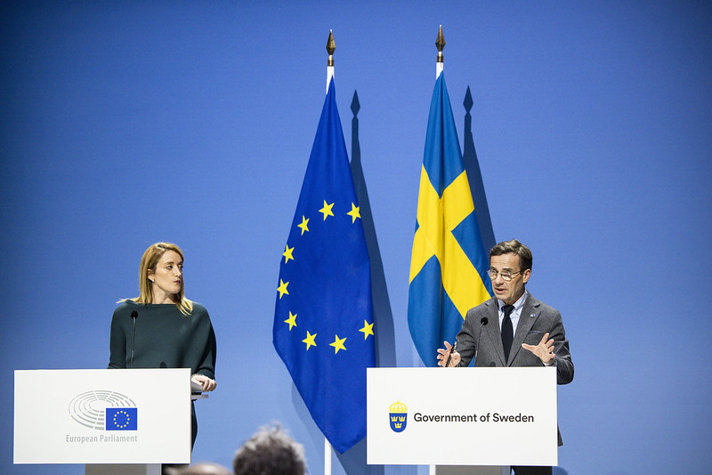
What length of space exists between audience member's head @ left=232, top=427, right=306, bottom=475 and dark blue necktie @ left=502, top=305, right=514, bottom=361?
233 cm

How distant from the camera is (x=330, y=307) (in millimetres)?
4875

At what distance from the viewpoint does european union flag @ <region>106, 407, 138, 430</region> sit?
3213 millimetres

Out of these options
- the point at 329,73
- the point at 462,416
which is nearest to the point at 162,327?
the point at 462,416

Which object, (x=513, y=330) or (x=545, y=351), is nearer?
(x=545, y=351)

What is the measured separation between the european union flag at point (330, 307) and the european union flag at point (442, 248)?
35 centimetres

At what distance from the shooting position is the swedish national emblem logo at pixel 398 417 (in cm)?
314

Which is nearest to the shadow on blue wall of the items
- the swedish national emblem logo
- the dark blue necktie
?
the dark blue necktie

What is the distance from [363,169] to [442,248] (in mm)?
870

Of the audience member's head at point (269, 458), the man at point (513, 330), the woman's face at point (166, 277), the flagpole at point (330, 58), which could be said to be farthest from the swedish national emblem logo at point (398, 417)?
the flagpole at point (330, 58)

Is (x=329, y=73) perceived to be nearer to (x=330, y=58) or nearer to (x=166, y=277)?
(x=330, y=58)

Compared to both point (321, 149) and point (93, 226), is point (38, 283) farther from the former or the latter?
point (321, 149)

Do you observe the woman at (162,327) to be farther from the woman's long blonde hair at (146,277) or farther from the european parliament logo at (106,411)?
the european parliament logo at (106,411)

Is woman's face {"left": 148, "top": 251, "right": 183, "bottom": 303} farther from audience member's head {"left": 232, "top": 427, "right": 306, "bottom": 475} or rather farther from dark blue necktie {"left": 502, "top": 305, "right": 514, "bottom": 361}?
audience member's head {"left": 232, "top": 427, "right": 306, "bottom": 475}

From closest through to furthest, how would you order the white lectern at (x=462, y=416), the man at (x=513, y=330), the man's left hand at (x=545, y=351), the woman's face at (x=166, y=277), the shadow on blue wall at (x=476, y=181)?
the white lectern at (x=462, y=416), the man's left hand at (x=545, y=351), the man at (x=513, y=330), the woman's face at (x=166, y=277), the shadow on blue wall at (x=476, y=181)
